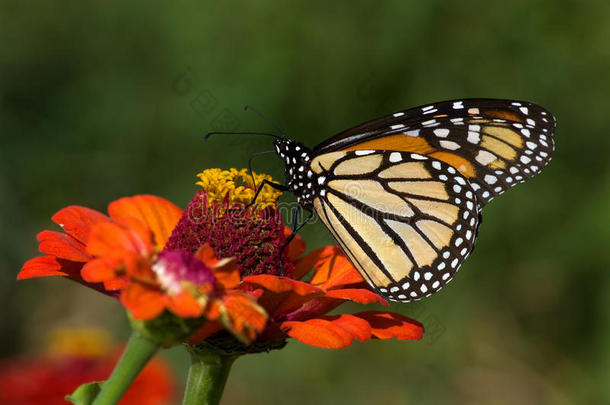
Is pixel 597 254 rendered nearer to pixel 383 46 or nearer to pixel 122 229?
pixel 383 46

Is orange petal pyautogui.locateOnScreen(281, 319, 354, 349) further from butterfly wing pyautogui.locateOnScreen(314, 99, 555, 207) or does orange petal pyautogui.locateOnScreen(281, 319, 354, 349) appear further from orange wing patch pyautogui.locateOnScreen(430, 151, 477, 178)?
orange wing patch pyautogui.locateOnScreen(430, 151, 477, 178)

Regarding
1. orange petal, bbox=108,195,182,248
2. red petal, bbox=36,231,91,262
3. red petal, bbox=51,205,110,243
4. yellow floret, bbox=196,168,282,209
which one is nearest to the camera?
red petal, bbox=36,231,91,262

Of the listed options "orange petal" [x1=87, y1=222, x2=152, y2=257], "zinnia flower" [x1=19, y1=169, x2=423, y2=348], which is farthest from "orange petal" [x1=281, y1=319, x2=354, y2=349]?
"orange petal" [x1=87, y1=222, x2=152, y2=257]

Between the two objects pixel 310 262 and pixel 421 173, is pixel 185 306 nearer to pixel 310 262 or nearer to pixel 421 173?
pixel 310 262

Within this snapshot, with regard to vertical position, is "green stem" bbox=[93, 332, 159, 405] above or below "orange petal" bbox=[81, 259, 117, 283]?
below

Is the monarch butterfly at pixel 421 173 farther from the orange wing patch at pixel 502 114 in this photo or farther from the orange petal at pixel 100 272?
the orange petal at pixel 100 272

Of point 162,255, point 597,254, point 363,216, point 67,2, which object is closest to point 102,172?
point 67,2
